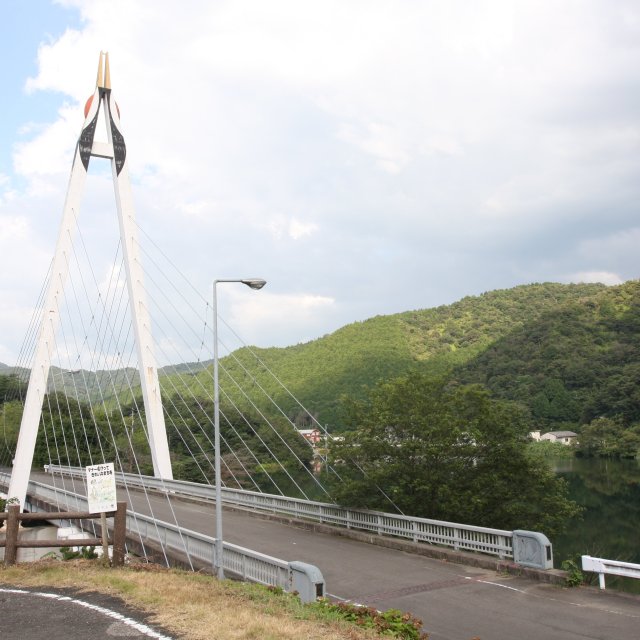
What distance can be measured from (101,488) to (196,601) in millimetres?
4213

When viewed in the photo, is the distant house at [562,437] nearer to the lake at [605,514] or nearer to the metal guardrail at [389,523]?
the lake at [605,514]

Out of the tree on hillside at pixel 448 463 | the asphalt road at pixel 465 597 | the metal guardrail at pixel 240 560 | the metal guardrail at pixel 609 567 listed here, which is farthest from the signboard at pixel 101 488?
the metal guardrail at pixel 609 567

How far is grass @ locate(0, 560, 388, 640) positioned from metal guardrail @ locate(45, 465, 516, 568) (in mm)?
4423

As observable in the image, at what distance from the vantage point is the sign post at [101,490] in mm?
12680

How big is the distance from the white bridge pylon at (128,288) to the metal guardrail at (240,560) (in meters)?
7.99

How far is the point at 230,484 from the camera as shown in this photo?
5025 centimetres

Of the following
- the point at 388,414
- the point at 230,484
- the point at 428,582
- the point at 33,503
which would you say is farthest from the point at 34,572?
the point at 230,484

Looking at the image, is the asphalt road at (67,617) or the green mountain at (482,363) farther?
the green mountain at (482,363)

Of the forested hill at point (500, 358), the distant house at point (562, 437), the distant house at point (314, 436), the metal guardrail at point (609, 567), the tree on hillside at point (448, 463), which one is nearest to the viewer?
the metal guardrail at point (609, 567)

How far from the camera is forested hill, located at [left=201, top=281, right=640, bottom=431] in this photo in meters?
86.1

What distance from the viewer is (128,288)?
25859mm

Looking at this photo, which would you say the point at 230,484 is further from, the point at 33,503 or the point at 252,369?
the point at 252,369

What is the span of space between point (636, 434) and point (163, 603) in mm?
68132

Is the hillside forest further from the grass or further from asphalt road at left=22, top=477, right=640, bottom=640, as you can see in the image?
Result: the grass
